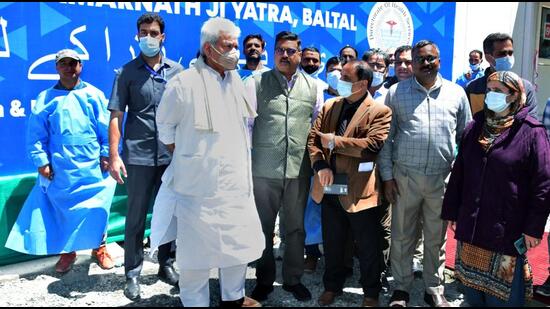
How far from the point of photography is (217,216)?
2977mm

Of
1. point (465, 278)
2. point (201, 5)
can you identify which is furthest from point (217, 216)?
point (201, 5)

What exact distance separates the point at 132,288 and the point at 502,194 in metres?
2.52

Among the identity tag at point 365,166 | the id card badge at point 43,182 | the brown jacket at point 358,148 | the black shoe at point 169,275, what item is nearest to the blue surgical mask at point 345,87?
the brown jacket at point 358,148

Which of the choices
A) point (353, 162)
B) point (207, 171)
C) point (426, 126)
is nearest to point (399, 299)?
point (353, 162)

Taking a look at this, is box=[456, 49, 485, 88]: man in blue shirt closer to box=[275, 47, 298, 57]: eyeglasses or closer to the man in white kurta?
box=[275, 47, 298, 57]: eyeglasses

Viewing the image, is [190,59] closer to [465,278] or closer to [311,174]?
[311,174]

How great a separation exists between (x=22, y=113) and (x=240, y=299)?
255 centimetres

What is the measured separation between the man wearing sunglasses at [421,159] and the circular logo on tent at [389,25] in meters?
3.72

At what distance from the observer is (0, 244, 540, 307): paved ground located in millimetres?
3494

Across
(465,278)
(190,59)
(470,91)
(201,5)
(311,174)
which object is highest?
(201,5)

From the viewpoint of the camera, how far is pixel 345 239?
3.40 m

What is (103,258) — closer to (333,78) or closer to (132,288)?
(132,288)

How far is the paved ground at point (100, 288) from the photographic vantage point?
3.49 metres

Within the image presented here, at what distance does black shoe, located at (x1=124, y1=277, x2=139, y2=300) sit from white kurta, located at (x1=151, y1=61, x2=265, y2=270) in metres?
0.64
